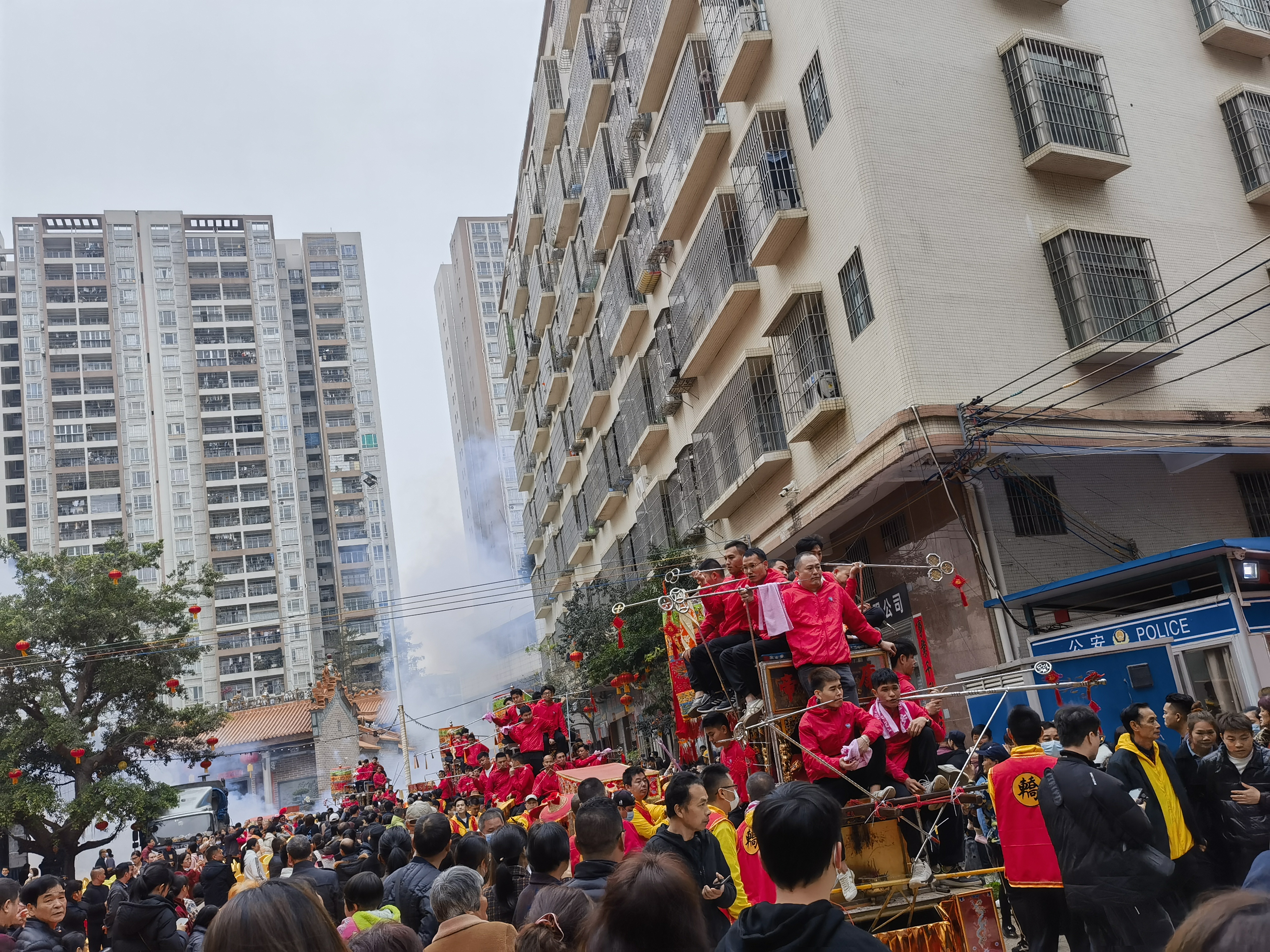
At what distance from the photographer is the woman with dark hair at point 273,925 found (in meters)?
2.66

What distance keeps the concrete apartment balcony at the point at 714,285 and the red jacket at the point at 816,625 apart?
12040 millimetres

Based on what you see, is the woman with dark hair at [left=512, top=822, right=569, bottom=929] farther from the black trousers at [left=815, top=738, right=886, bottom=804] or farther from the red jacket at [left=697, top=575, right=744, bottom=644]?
the red jacket at [left=697, top=575, right=744, bottom=644]

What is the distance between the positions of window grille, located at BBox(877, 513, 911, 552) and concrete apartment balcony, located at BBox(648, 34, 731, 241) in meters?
7.90

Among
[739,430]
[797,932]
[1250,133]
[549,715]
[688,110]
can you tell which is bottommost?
[797,932]

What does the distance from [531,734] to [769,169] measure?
995cm

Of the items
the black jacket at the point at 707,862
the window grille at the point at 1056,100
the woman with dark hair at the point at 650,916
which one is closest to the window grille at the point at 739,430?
the window grille at the point at 1056,100

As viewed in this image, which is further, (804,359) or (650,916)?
(804,359)

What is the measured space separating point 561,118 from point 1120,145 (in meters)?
21.1

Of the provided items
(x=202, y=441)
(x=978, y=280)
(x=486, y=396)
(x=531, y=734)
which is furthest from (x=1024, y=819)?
(x=486, y=396)

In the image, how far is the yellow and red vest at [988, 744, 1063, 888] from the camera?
6199 millimetres

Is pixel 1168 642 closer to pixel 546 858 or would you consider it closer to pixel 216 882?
pixel 546 858

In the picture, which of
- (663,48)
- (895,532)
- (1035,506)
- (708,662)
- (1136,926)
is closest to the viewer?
(1136,926)

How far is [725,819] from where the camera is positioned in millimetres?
6199

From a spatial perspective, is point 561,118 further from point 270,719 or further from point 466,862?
point 270,719
